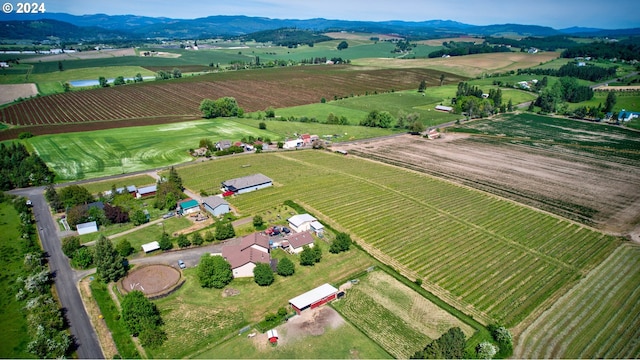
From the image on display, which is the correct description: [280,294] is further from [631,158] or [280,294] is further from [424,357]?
[631,158]

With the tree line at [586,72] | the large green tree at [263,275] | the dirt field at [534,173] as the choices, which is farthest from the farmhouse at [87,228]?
the tree line at [586,72]

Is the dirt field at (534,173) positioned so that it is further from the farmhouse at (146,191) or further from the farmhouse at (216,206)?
the farmhouse at (146,191)

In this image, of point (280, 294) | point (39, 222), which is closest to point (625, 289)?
point (280, 294)

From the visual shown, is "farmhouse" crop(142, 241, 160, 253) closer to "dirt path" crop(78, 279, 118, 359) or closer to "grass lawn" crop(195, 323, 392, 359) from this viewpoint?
"dirt path" crop(78, 279, 118, 359)

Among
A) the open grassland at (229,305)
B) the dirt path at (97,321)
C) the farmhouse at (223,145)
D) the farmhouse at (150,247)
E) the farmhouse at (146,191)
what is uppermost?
the farmhouse at (223,145)

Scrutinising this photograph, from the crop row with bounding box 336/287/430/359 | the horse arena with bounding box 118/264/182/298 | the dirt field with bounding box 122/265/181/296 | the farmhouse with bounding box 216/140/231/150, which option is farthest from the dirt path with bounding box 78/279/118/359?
the farmhouse with bounding box 216/140/231/150

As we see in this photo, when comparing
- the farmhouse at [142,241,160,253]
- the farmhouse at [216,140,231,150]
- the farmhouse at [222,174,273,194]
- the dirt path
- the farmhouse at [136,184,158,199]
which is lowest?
the dirt path

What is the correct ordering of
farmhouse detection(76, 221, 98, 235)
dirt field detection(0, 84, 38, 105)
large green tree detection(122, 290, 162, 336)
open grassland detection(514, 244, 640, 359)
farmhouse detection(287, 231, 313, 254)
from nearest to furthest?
1. open grassland detection(514, 244, 640, 359)
2. large green tree detection(122, 290, 162, 336)
3. farmhouse detection(287, 231, 313, 254)
4. farmhouse detection(76, 221, 98, 235)
5. dirt field detection(0, 84, 38, 105)

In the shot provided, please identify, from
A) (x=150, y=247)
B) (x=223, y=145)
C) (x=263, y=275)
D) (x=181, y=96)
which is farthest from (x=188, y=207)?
(x=181, y=96)
